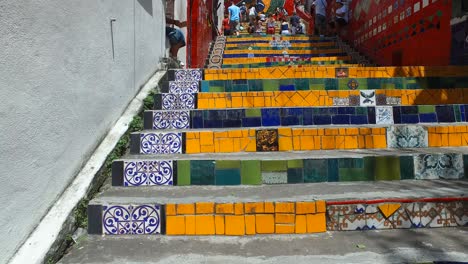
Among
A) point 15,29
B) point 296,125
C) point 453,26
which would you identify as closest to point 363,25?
point 453,26

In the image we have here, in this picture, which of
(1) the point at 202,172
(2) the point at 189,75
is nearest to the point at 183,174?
(1) the point at 202,172

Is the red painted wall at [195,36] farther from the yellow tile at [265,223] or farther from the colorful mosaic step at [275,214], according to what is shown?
the yellow tile at [265,223]

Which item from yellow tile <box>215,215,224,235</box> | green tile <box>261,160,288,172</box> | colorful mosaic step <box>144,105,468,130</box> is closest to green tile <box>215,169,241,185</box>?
green tile <box>261,160,288,172</box>

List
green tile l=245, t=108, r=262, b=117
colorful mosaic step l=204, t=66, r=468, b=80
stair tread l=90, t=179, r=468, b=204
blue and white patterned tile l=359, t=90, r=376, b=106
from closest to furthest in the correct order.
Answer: stair tread l=90, t=179, r=468, b=204, green tile l=245, t=108, r=262, b=117, blue and white patterned tile l=359, t=90, r=376, b=106, colorful mosaic step l=204, t=66, r=468, b=80

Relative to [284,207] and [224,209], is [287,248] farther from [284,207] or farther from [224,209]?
[224,209]

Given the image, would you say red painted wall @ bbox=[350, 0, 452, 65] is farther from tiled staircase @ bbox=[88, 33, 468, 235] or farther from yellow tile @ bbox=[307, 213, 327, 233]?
yellow tile @ bbox=[307, 213, 327, 233]

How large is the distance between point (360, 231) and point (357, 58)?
533 cm

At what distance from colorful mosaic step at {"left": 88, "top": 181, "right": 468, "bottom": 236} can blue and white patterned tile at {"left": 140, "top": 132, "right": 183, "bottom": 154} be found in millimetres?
785

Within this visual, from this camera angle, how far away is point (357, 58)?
677cm

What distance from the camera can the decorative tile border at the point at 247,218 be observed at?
2.11 meters

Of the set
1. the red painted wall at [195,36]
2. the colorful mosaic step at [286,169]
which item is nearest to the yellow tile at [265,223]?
the colorful mosaic step at [286,169]

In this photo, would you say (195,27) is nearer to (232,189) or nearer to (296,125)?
(296,125)

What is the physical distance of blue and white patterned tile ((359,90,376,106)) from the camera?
3.65 metres

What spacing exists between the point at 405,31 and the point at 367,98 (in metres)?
2.36
